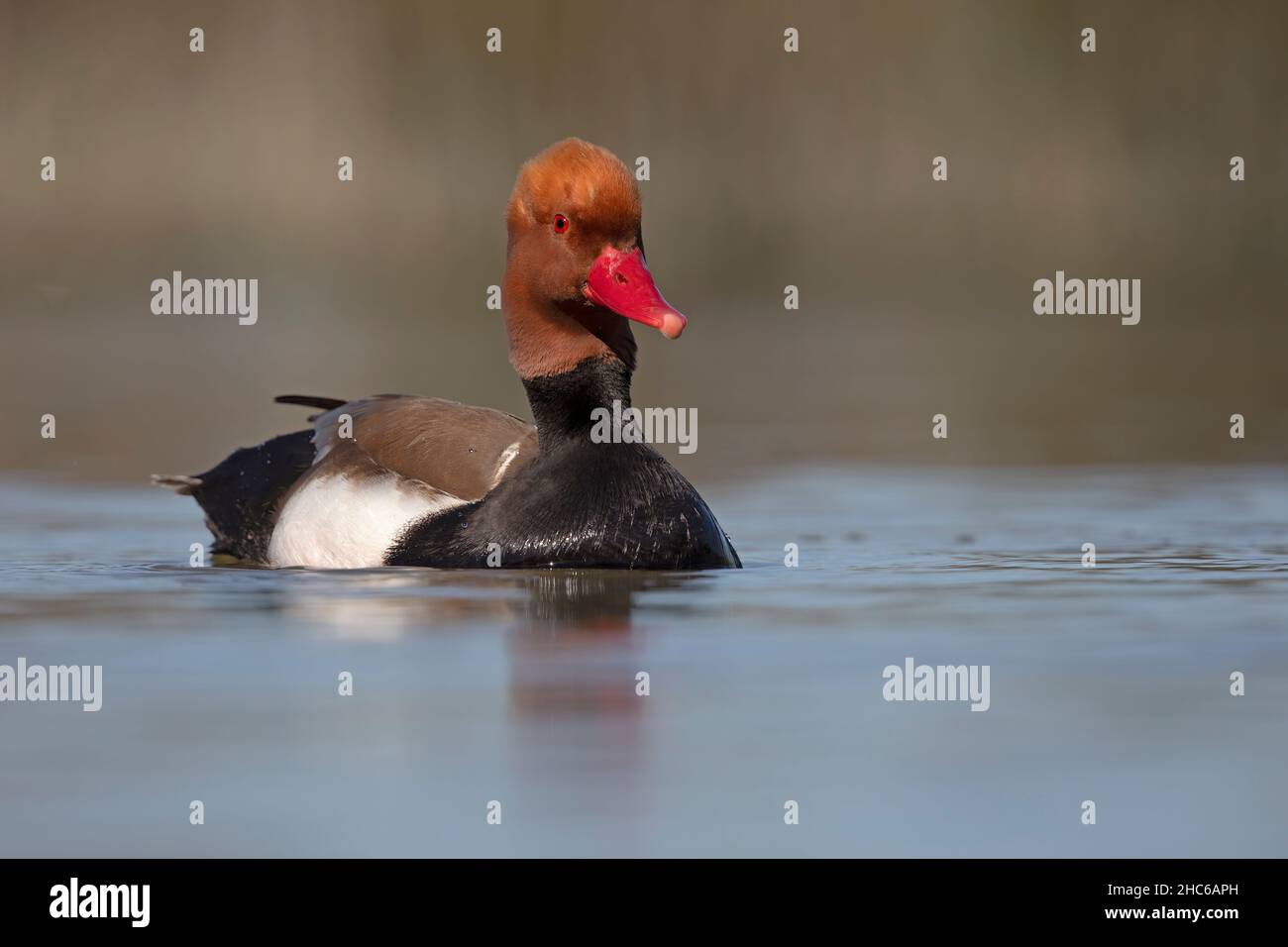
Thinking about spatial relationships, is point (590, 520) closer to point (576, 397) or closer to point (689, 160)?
point (576, 397)

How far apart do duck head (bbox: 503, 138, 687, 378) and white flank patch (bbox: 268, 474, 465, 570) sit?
771 mm

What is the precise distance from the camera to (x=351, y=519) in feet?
35.3

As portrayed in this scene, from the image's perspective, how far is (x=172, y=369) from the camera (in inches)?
883

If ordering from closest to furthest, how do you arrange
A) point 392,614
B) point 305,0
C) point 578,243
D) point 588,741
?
1. point 588,741
2. point 392,614
3. point 578,243
4. point 305,0

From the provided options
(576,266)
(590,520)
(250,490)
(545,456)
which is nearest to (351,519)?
(545,456)

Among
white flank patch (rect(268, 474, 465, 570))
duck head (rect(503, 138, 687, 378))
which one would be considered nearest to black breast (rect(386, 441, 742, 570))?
white flank patch (rect(268, 474, 465, 570))

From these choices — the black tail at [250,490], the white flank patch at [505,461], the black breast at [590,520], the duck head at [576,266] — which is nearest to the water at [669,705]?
the black breast at [590,520]

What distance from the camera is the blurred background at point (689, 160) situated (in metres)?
28.6

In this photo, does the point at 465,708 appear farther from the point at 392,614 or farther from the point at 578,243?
the point at 578,243

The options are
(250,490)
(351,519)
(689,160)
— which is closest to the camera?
(351,519)

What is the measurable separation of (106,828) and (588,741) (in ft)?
5.12

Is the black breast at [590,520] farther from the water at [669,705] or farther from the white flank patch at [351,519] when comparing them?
the white flank patch at [351,519]

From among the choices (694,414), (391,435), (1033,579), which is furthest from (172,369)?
(1033,579)

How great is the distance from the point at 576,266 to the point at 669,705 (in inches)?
115
